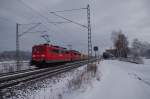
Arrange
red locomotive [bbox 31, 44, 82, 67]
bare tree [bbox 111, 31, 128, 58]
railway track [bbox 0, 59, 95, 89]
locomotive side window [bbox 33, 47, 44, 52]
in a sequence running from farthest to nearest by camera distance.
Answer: bare tree [bbox 111, 31, 128, 58] < locomotive side window [bbox 33, 47, 44, 52] < red locomotive [bbox 31, 44, 82, 67] < railway track [bbox 0, 59, 95, 89]

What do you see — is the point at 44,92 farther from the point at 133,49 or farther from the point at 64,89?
the point at 133,49

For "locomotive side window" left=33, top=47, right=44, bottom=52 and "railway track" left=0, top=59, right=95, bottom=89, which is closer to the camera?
"railway track" left=0, top=59, right=95, bottom=89

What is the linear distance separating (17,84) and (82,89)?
3.96 m

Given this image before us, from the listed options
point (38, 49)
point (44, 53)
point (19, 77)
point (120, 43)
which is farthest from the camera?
point (120, 43)

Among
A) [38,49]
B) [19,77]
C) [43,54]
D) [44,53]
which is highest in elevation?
[38,49]

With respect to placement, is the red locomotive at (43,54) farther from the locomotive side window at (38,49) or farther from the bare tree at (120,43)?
the bare tree at (120,43)

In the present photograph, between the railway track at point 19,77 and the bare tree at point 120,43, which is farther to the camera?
the bare tree at point 120,43

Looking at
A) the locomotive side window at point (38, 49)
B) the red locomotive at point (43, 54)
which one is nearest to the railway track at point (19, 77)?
the red locomotive at point (43, 54)

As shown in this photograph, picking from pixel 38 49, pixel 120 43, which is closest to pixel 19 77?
pixel 38 49

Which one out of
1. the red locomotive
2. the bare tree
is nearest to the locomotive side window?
the red locomotive

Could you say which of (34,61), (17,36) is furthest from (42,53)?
(17,36)

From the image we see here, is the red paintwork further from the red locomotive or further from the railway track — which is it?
the railway track

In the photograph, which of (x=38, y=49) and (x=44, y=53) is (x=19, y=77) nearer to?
(x=44, y=53)

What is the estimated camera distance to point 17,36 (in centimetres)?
2341
